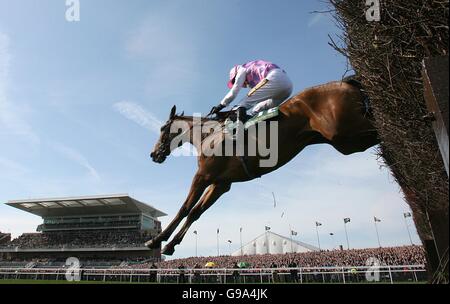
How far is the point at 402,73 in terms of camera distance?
239 cm

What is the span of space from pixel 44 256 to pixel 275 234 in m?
34.7

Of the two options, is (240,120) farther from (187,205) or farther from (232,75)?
(187,205)

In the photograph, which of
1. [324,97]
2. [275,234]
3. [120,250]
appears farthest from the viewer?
[120,250]

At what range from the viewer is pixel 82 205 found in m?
52.0

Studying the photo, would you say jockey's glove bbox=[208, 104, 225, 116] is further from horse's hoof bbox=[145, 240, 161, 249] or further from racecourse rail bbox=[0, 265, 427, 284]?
racecourse rail bbox=[0, 265, 427, 284]

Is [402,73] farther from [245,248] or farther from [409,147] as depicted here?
[245,248]

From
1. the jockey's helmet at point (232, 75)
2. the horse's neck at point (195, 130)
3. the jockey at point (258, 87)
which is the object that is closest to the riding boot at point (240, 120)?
the jockey at point (258, 87)

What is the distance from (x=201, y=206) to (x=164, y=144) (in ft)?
4.77

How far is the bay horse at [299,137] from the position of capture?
3490 mm

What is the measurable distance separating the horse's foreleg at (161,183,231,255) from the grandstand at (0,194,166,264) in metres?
45.6

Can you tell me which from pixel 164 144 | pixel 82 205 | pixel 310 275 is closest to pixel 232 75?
pixel 164 144

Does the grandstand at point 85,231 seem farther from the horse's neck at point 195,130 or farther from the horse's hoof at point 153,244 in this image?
the horse's hoof at point 153,244

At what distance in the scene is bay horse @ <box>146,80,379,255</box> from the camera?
11.5 ft
